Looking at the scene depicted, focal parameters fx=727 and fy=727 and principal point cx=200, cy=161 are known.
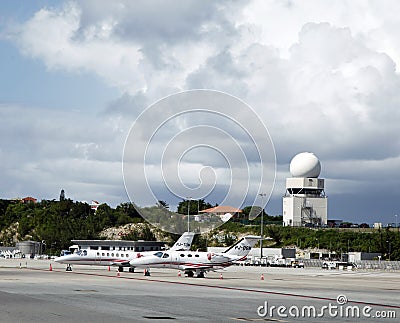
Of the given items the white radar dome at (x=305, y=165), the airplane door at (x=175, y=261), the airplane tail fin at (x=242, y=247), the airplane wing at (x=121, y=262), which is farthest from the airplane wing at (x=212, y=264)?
the white radar dome at (x=305, y=165)

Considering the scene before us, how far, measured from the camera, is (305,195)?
15538 centimetres

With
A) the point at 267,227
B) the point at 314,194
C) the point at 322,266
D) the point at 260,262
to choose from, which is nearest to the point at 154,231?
the point at 267,227

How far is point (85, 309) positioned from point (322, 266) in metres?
88.6

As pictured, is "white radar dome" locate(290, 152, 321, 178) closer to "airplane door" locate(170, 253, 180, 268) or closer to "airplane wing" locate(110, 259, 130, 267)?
"airplane wing" locate(110, 259, 130, 267)

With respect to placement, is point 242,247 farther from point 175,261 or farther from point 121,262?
point 121,262

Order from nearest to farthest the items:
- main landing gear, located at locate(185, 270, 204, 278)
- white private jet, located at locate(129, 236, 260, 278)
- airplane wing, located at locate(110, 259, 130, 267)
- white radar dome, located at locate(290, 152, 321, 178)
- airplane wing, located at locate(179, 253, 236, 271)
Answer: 1. main landing gear, located at locate(185, 270, 204, 278)
2. airplane wing, located at locate(179, 253, 236, 271)
3. white private jet, located at locate(129, 236, 260, 278)
4. airplane wing, located at locate(110, 259, 130, 267)
5. white radar dome, located at locate(290, 152, 321, 178)

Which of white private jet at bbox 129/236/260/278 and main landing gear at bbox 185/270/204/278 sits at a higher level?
white private jet at bbox 129/236/260/278

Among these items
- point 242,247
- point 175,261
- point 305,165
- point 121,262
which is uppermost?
point 305,165

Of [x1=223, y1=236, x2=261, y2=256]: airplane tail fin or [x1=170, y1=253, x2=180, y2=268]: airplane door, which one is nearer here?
[x1=170, y1=253, x2=180, y2=268]: airplane door

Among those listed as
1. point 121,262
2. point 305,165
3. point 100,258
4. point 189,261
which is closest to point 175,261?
point 189,261

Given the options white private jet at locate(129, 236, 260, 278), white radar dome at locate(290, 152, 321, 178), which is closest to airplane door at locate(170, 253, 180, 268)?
white private jet at locate(129, 236, 260, 278)

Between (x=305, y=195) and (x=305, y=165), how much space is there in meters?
7.34

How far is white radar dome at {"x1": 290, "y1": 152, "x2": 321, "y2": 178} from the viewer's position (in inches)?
5974

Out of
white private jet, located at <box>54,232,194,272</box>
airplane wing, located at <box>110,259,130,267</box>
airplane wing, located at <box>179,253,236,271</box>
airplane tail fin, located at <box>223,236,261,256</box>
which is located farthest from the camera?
white private jet, located at <box>54,232,194,272</box>
